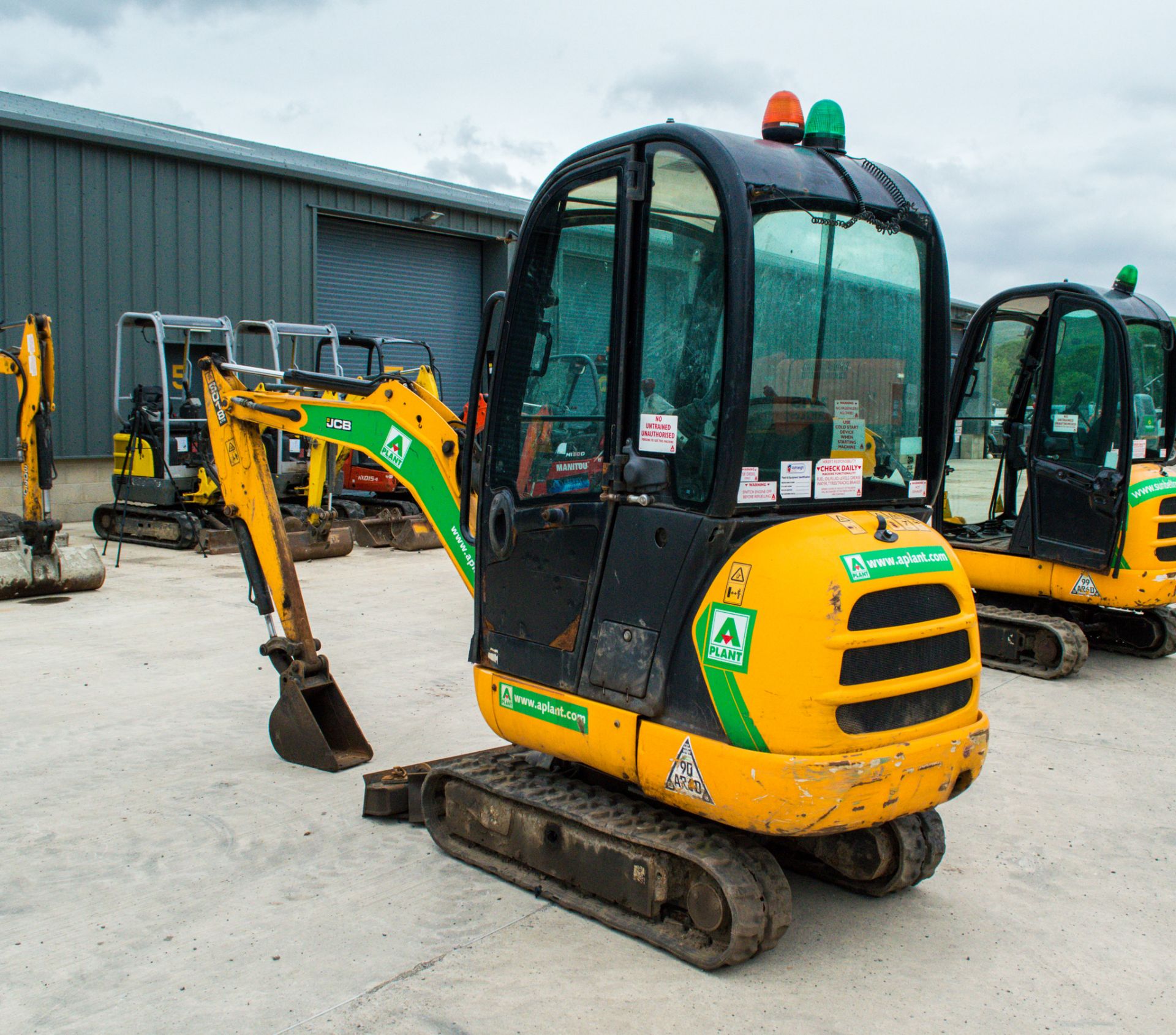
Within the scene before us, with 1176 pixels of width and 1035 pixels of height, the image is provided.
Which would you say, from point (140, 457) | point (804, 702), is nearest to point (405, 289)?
point (140, 457)

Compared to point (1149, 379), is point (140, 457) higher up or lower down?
lower down

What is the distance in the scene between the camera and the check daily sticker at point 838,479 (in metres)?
3.78

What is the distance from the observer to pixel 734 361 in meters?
3.44

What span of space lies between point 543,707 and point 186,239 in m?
14.0

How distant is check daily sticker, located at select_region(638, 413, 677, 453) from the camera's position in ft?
11.9

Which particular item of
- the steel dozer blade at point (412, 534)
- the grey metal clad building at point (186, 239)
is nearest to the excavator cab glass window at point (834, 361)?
the steel dozer blade at point (412, 534)

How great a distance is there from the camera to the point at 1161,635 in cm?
873

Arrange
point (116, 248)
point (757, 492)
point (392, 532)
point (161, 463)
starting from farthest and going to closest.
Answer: point (116, 248)
point (392, 532)
point (161, 463)
point (757, 492)

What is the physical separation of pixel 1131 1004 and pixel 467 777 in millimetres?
2469

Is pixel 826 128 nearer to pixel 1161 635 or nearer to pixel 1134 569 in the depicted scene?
pixel 1134 569

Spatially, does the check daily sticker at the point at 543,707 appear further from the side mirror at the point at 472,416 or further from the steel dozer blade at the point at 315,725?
the steel dozer blade at the point at 315,725

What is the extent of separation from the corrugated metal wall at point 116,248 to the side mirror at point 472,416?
11673mm

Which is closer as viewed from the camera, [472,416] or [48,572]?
[472,416]

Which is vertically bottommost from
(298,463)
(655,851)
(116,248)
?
(655,851)
